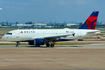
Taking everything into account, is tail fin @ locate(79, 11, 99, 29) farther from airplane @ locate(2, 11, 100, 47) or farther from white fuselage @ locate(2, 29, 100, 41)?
white fuselage @ locate(2, 29, 100, 41)

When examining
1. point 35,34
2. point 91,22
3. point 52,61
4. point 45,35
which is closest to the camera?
point 52,61

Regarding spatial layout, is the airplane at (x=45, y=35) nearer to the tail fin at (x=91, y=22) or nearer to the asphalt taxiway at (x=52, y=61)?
the tail fin at (x=91, y=22)

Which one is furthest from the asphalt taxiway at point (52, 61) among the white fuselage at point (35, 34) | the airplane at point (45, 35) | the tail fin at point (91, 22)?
the tail fin at point (91, 22)

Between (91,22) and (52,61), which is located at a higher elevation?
(91,22)

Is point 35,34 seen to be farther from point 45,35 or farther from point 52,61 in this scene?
point 52,61

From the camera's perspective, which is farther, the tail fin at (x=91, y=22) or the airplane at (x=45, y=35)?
the tail fin at (x=91, y=22)

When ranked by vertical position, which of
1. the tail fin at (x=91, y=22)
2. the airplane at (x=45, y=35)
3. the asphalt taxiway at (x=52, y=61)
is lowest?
the asphalt taxiway at (x=52, y=61)

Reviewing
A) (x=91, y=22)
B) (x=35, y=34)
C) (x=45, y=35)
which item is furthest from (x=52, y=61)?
(x=91, y=22)

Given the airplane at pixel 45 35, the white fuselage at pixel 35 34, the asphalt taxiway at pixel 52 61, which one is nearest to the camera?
the asphalt taxiway at pixel 52 61

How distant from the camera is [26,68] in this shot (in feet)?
54.9

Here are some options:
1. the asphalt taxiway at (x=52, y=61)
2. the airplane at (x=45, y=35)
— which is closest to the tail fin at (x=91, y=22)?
the airplane at (x=45, y=35)

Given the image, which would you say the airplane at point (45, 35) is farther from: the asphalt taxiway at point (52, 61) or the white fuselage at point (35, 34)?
the asphalt taxiway at point (52, 61)

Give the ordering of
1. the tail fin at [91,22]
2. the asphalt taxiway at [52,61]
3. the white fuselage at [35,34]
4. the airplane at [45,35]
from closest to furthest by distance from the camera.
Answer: the asphalt taxiway at [52,61] < the airplane at [45,35] < the white fuselage at [35,34] < the tail fin at [91,22]

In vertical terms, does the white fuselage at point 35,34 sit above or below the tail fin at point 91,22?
below
